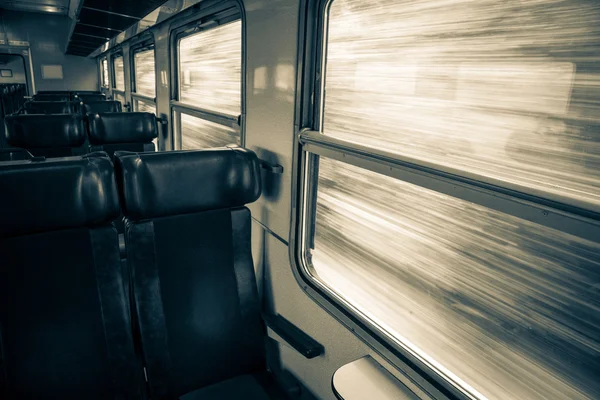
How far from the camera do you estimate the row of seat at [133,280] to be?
1.43 metres

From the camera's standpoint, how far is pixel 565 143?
91 centimetres

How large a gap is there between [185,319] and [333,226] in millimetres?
713

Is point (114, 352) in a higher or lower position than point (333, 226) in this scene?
lower

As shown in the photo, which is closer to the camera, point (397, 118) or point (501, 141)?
point (501, 141)

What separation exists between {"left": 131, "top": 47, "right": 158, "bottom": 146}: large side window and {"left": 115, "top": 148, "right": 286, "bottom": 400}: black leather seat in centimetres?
383

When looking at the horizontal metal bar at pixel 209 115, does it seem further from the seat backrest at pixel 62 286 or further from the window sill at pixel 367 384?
the window sill at pixel 367 384

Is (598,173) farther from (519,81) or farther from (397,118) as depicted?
(397,118)

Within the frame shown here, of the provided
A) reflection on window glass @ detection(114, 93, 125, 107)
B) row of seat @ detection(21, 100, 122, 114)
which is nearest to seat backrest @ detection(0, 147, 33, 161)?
row of seat @ detection(21, 100, 122, 114)

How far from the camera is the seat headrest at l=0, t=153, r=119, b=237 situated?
1371 mm

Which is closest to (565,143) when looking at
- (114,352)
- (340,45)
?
(340,45)

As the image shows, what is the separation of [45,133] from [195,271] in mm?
2308

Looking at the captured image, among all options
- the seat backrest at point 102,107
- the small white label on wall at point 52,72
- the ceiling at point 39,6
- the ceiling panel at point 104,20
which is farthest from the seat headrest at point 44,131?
the small white label on wall at point 52,72

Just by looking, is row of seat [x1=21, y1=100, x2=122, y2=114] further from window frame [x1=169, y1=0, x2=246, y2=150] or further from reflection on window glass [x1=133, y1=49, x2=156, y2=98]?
window frame [x1=169, y1=0, x2=246, y2=150]

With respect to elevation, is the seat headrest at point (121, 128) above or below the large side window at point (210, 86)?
below
